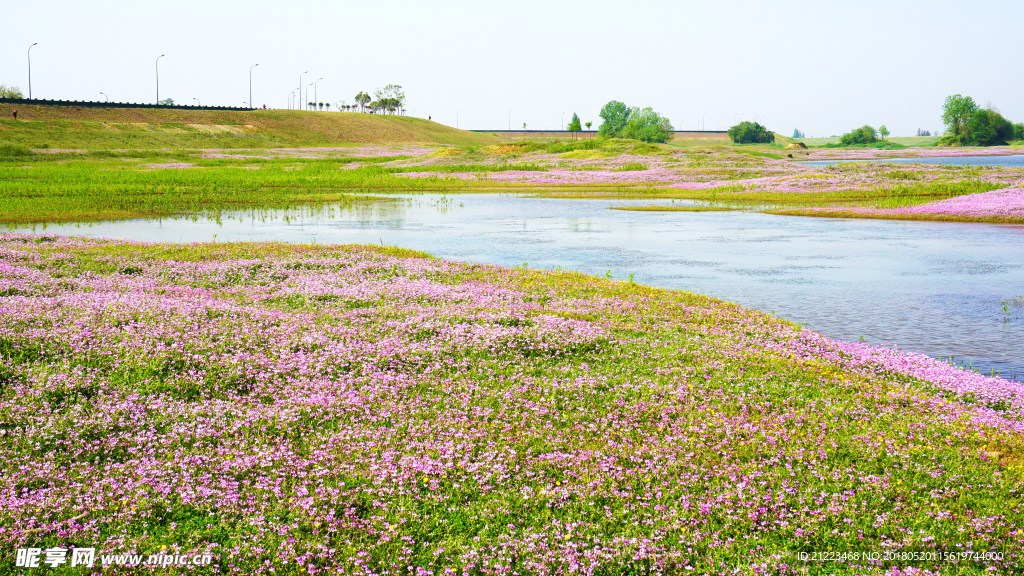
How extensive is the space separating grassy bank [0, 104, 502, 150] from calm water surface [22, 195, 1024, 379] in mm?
93654

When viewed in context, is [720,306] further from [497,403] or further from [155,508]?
[155,508]

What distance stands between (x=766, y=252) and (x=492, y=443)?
2183cm

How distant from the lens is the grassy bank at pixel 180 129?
121 m

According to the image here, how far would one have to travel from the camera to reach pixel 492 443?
934cm

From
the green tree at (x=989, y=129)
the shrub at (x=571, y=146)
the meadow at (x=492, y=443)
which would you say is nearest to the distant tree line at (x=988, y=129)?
the green tree at (x=989, y=129)

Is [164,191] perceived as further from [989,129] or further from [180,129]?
[989,129]

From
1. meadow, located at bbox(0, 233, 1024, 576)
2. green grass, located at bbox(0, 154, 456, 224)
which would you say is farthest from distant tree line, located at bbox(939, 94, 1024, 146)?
meadow, located at bbox(0, 233, 1024, 576)

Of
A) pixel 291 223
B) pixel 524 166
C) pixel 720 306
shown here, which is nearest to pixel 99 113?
pixel 524 166

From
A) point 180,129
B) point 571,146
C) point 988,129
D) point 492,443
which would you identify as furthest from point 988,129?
point 492,443

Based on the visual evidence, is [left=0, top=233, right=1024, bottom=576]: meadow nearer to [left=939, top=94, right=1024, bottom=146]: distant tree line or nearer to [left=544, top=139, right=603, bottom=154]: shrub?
[left=544, top=139, right=603, bottom=154]: shrub

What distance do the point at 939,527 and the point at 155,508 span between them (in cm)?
834

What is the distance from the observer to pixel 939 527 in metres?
7.45

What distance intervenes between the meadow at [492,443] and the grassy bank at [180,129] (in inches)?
4577

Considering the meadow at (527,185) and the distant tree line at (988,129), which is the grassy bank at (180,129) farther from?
the distant tree line at (988,129)
